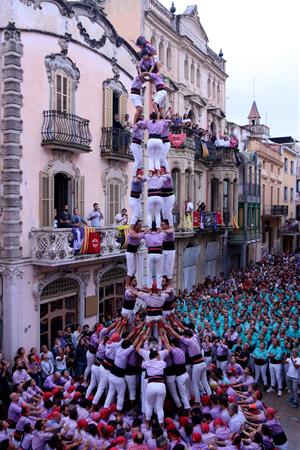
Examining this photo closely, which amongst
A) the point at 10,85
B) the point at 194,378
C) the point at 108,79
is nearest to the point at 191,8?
the point at 108,79

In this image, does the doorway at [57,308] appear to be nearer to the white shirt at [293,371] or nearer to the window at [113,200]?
the window at [113,200]

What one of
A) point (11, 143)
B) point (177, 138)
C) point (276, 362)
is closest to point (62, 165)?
point (11, 143)

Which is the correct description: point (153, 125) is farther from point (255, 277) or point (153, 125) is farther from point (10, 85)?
point (255, 277)

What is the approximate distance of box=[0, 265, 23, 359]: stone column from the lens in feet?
55.0

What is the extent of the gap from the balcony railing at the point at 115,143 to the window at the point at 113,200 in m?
1.35

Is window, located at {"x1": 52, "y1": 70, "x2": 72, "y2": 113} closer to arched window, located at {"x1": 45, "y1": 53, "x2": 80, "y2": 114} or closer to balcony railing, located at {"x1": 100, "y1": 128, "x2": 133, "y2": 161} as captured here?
arched window, located at {"x1": 45, "y1": 53, "x2": 80, "y2": 114}

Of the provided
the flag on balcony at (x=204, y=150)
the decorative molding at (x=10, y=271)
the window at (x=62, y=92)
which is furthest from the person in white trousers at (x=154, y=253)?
the flag on balcony at (x=204, y=150)

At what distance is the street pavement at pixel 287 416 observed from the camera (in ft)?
40.9

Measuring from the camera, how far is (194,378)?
1248cm

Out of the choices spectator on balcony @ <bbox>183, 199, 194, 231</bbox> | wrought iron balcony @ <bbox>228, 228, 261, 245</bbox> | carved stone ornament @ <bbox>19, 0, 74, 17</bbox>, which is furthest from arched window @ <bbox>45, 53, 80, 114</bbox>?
wrought iron balcony @ <bbox>228, 228, 261, 245</bbox>

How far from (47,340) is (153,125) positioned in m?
9.66

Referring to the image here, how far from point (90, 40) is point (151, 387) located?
14999 mm

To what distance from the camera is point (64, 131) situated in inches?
738

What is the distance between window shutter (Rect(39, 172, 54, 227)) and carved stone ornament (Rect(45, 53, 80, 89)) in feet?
12.0
